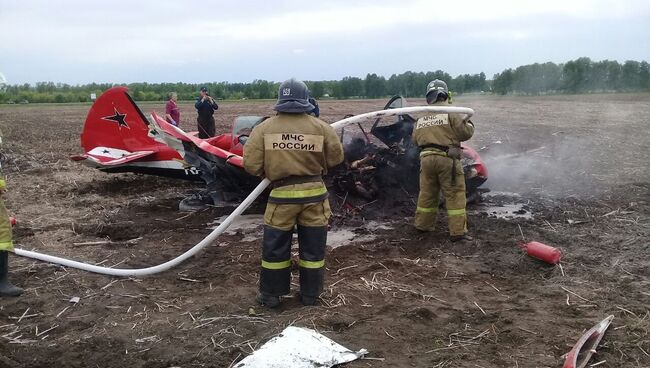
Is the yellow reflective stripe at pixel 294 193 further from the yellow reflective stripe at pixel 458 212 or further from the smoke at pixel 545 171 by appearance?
the smoke at pixel 545 171

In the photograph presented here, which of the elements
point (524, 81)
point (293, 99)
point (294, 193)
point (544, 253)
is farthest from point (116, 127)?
point (524, 81)

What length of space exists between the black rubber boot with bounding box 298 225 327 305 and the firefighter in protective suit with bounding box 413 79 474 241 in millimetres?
2397

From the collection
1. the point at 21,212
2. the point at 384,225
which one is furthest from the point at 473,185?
the point at 21,212

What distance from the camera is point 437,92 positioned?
6.70 m

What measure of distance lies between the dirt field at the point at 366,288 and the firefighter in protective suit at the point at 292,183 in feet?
0.94

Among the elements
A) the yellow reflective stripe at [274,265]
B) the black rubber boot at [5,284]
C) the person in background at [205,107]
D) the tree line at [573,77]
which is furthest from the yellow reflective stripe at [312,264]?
the tree line at [573,77]

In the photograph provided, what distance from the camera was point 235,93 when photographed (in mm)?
63875

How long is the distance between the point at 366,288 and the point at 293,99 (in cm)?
187

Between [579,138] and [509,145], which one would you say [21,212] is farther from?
[579,138]

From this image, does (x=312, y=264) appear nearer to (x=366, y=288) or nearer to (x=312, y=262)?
(x=312, y=262)

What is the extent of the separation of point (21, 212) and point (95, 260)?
2947 millimetres

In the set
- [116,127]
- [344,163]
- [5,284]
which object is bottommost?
[5,284]

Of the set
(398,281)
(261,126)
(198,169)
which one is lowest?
(398,281)

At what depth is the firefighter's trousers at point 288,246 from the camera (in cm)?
463
